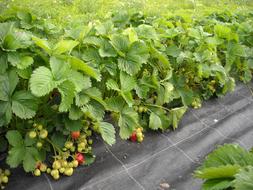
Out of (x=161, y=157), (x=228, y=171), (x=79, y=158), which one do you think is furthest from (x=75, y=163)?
(x=228, y=171)

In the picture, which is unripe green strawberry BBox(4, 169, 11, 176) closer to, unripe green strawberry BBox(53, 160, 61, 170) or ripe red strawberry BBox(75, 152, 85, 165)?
unripe green strawberry BBox(53, 160, 61, 170)

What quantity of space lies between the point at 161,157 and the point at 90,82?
97 cm

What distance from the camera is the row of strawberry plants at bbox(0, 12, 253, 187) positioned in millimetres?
2432

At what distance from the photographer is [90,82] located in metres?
2.59

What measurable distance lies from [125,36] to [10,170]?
1.36 meters

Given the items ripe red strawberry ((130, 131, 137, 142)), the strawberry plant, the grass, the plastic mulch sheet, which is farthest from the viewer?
the grass

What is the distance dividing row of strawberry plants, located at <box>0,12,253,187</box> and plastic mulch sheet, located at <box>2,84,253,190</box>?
0.32ft

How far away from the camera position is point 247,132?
3.74 m

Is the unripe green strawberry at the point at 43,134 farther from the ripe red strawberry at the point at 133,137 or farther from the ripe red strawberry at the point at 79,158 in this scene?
the ripe red strawberry at the point at 133,137

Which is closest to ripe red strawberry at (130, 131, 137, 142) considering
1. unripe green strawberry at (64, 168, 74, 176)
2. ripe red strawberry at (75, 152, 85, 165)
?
ripe red strawberry at (75, 152, 85, 165)

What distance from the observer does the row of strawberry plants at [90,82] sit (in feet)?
7.98

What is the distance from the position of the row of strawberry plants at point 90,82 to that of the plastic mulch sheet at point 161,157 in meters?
0.10

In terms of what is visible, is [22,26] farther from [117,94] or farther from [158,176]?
[158,176]

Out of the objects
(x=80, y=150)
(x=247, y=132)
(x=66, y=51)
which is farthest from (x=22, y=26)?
(x=247, y=132)
